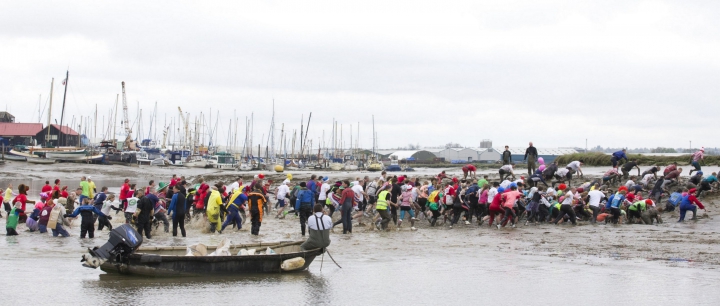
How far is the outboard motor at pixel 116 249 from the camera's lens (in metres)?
13.0

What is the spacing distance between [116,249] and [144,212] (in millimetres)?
5431

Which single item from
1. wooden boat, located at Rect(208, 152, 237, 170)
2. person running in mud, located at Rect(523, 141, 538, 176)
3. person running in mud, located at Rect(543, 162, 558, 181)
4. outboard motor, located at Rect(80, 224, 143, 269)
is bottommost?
outboard motor, located at Rect(80, 224, 143, 269)

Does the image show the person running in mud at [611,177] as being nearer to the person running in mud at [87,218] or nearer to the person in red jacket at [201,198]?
the person in red jacket at [201,198]

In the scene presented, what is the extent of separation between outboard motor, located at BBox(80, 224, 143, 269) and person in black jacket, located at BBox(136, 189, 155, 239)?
16.8 feet

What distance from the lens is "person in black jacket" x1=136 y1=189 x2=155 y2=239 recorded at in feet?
60.1

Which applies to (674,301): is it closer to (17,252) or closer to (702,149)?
(17,252)

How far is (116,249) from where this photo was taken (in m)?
13.2

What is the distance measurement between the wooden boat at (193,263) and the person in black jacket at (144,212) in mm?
4152

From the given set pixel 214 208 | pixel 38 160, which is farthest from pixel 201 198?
pixel 38 160

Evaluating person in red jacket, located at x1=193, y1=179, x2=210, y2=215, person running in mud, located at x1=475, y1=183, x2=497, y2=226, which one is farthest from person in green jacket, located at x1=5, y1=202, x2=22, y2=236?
person running in mud, located at x1=475, y1=183, x2=497, y2=226

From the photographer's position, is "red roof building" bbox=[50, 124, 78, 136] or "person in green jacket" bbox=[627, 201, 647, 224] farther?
"red roof building" bbox=[50, 124, 78, 136]

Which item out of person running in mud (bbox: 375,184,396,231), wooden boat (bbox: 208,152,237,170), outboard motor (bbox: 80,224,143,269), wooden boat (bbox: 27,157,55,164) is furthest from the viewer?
wooden boat (bbox: 208,152,237,170)

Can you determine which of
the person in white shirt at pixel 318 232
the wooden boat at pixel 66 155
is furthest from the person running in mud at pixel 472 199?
the wooden boat at pixel 66 155

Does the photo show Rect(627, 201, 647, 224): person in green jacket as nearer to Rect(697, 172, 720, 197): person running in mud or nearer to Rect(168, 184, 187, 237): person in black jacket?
Rect(697, 172, 720, 197): person running in mud
